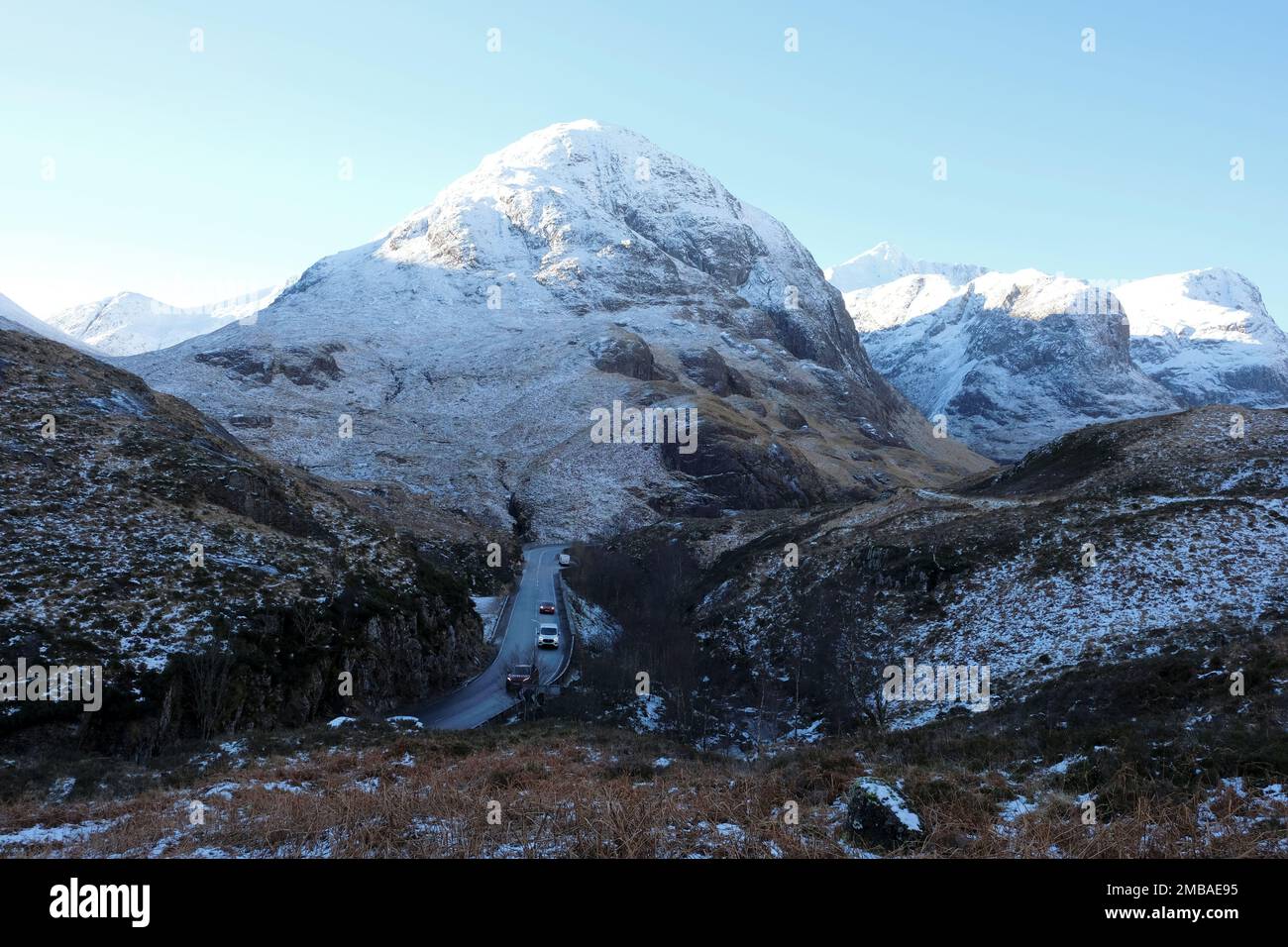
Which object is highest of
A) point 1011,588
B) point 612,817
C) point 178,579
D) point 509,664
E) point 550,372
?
point 550,372

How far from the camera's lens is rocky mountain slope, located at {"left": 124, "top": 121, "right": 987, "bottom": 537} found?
298 ft

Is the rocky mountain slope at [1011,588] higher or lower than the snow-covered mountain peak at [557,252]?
lower

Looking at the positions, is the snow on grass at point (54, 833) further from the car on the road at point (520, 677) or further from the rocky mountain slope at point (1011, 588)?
the car on the road at point (520, 677)

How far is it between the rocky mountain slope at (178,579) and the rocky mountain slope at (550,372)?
44.6 metres

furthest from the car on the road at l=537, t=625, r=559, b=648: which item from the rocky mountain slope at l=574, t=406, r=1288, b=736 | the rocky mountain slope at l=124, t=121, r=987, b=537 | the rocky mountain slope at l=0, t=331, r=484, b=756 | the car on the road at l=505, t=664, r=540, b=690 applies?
the rocky mountain slope at l=124, t=121, r=987, b=537

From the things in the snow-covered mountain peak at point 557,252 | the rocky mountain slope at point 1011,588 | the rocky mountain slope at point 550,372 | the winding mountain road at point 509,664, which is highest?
the snow-covered mountain peak at point 557,252

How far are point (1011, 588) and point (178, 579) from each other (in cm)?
3331

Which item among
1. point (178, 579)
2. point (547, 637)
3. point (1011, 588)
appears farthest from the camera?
point (547, 637)

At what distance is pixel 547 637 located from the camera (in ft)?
133

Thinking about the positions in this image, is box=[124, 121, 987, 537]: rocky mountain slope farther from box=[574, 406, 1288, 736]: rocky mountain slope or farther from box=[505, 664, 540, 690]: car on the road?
box=[505, 664, 540, 690]: car on the road

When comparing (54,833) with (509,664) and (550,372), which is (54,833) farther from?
(550,372)

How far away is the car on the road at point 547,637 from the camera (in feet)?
132

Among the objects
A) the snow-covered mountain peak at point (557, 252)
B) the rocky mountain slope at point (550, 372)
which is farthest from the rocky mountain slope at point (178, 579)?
the snow-covered mountain peak at point (557, 252)

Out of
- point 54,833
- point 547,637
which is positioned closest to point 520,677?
point 547,637
